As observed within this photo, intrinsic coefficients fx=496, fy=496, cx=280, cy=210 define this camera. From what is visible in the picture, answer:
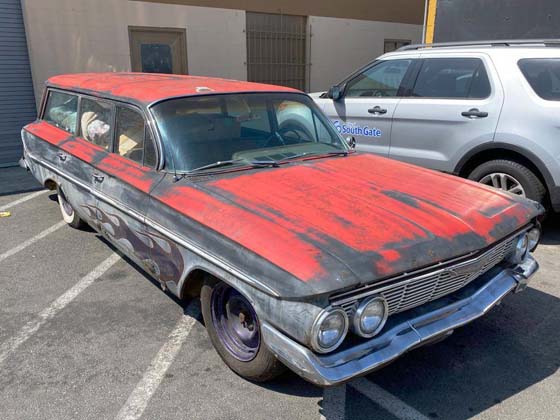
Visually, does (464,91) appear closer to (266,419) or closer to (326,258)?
(326,258)

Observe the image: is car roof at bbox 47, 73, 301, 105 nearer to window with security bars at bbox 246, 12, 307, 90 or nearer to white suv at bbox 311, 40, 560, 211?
white suv at bbox 311, 40, 560, 211

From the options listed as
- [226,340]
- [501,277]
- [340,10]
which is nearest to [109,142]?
[226,340]

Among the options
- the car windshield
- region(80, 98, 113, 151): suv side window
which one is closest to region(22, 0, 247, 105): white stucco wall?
region(80, 98, 113, 151): suv side window

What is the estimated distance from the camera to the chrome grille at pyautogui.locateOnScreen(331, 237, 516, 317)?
7.60 ft

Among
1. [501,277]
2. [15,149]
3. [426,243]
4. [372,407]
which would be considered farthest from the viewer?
[15,149]

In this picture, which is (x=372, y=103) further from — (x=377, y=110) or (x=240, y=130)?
(x=240, y=130)

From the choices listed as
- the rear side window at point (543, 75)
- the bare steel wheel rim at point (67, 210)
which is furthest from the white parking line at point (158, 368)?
the rear side window at point (543, 75)

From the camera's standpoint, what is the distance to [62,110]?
5.05m

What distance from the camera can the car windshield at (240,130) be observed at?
3367 mm

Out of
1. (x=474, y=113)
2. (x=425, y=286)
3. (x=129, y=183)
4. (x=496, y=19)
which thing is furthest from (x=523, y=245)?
(x=496, y=19)

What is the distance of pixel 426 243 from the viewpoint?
2539 mm

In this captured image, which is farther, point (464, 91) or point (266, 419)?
point (464, 91)

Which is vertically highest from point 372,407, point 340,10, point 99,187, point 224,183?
point 340,10

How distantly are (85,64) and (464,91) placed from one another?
6808 millimetres
